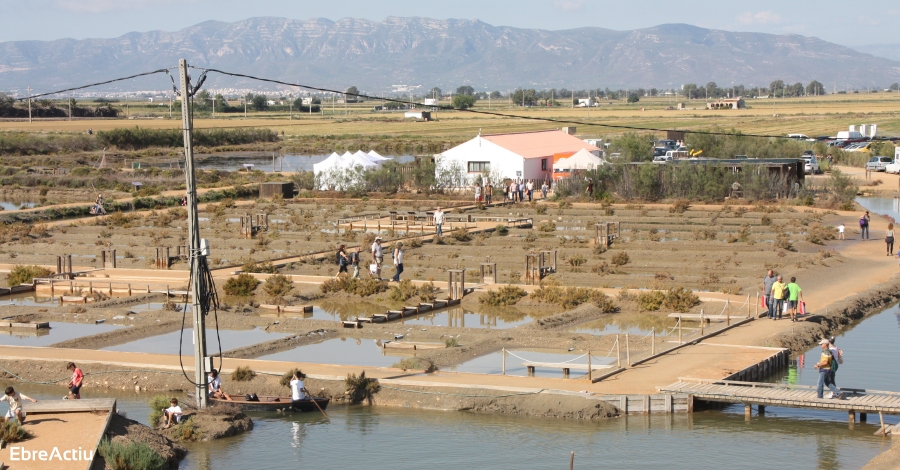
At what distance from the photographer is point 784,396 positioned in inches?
760

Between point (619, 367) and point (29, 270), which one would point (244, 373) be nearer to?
point (619, 367)

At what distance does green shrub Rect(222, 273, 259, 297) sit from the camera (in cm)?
3275

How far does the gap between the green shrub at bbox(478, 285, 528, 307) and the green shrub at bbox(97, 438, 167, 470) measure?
1494 cm

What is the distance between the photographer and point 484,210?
53000 mm

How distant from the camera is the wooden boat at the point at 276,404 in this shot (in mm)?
20413

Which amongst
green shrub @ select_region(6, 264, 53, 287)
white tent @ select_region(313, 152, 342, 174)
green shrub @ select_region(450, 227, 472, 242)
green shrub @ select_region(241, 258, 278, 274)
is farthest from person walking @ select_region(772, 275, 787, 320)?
white tent @ select_region(313, 152, 342, 174)

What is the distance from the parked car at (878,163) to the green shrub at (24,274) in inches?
2147

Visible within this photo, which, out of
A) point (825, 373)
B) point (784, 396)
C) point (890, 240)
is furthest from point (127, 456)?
point (890, 240)

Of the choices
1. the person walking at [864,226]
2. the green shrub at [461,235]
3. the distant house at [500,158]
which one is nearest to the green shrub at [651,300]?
the green shrub at [461,235]

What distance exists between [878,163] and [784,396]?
5850 cm

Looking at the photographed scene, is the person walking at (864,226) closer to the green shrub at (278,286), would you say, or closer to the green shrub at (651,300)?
the green shrub at (651,300)

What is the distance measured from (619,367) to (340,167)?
4314cm

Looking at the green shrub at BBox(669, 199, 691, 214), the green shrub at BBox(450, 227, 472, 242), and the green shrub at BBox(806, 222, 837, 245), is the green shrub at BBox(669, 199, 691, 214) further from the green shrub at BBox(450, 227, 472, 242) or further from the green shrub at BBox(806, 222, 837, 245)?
the green shrub at BBox(450, 227, 472, 242)

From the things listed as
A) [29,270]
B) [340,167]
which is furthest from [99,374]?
[340,167]
